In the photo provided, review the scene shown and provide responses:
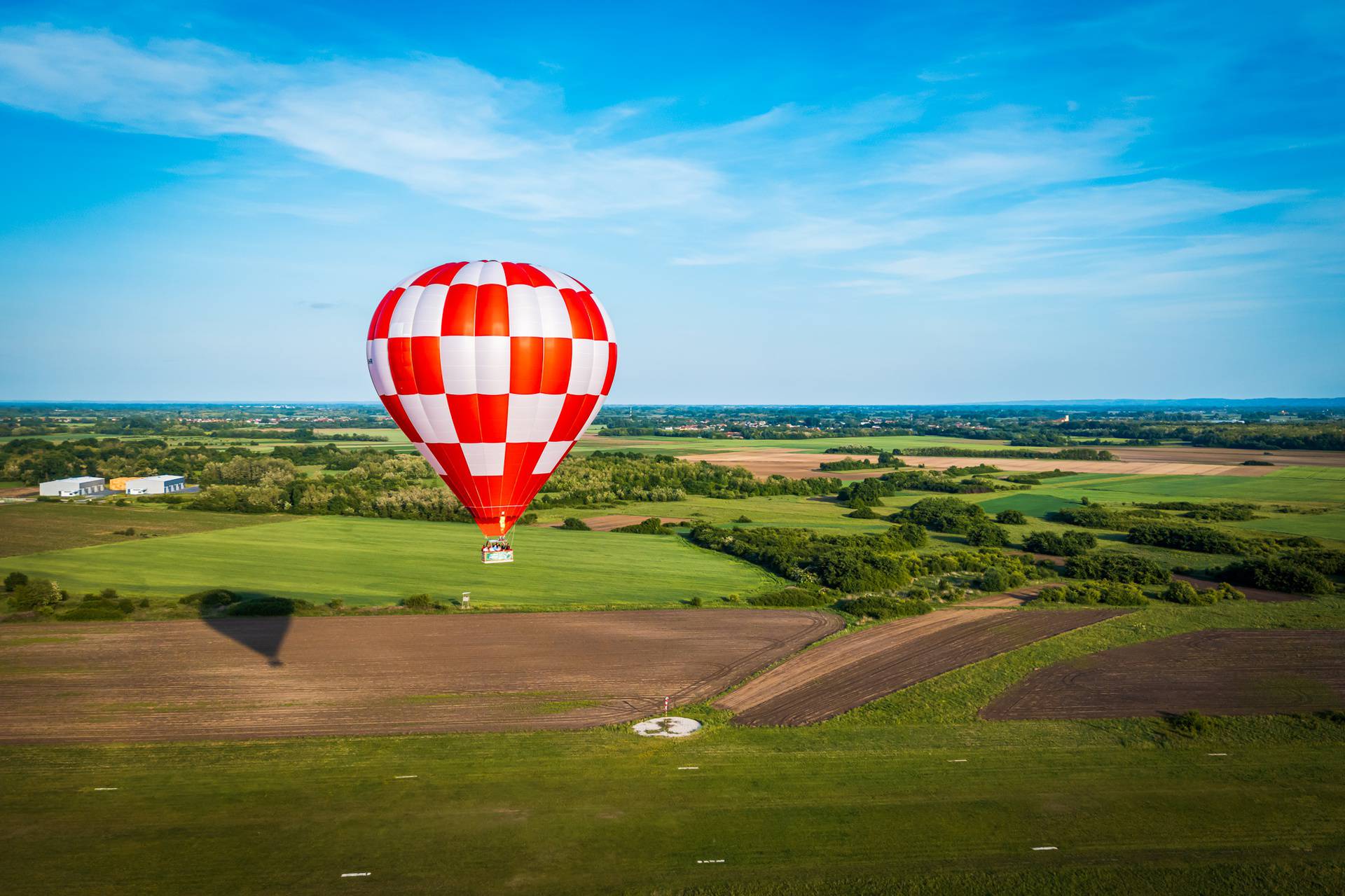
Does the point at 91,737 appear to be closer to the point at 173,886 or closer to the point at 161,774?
the point at 161,774

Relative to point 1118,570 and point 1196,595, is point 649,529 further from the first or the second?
point 1196,595

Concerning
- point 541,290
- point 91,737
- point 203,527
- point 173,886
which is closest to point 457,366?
point 541,290

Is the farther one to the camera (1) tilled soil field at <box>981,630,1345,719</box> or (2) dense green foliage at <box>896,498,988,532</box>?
(2) dense green foliage at <box>896,498,988,532</box>

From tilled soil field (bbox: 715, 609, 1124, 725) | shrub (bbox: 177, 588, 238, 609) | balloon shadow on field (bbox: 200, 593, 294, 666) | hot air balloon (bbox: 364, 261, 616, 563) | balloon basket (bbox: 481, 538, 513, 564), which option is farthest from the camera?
shrub (bbox: 177, 588, 238, 609)

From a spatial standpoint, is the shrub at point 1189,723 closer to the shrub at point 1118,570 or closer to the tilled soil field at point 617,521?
the shrub at point 1118,570

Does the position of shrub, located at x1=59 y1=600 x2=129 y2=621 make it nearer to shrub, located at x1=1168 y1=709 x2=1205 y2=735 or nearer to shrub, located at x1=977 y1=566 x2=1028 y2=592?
shrub, located at x1=1168 y1=709 x2=1205 y2=735

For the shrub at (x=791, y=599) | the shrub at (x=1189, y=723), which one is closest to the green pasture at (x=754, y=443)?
the shrub at (x=791, y=599)

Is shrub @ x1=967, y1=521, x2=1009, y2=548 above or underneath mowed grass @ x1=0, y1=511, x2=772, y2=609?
above

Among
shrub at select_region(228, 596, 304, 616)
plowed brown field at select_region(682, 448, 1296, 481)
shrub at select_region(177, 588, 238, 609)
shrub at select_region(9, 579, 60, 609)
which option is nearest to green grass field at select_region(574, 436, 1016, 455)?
plowed brown field at select_region(682, 448, 1296, 481)

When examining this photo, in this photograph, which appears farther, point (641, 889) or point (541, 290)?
point (541, 290)
